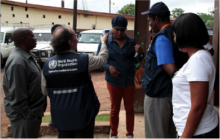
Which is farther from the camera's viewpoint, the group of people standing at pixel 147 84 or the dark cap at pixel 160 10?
the dark cap at pixel 160 10

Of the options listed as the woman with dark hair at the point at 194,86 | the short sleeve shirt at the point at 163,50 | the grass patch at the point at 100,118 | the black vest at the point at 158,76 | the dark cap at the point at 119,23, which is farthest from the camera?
the grass patch at the point at 100,118

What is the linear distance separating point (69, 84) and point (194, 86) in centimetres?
112

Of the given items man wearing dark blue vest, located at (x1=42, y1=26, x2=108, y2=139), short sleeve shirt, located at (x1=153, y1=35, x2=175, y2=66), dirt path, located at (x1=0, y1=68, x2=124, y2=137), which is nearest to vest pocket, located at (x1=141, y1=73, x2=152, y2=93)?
short sleeve shirt, located at (x1=153, y1=35, x2=175, y2=66)

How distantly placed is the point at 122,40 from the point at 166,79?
131 cm

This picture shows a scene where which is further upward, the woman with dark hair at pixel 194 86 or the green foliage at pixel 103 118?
the woman with dark hair at pixel 194 86

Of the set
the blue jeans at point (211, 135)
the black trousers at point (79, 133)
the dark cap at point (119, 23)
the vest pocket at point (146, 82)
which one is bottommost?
the black trousers at point (79, 133)

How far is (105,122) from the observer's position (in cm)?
375

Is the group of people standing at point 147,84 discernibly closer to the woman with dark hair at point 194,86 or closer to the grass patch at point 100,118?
the woman with dark hair at point 194,86

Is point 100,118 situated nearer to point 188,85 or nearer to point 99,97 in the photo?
point 99,97

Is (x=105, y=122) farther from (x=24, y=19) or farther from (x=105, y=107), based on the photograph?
(x=24, y=19)

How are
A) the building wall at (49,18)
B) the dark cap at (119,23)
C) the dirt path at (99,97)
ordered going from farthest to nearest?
1. the building wall at (49,18)
2. the dirt path at (99,97)
3. the dark cap at (119,23)

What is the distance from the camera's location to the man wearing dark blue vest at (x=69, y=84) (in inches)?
72.6

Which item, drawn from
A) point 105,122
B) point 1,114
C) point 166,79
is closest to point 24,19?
point 1,114

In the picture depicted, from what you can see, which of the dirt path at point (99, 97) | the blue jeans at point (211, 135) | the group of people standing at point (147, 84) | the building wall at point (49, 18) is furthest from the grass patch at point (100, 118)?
the building wall at point (49, 18)
